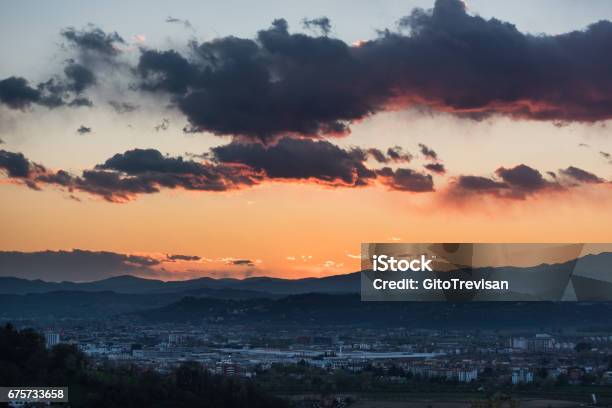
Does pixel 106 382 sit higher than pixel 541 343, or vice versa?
pixel 541 343

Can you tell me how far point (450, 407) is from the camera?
56344 mm

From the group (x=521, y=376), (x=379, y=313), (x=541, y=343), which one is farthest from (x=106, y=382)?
(x=379, y=313)

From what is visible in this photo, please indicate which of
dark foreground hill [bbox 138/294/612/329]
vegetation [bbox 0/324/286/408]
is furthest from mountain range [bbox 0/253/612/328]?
vegetation [bbox 0/324/286/408]

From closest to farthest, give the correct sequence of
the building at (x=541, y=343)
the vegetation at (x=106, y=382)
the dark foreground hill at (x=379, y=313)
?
the vegetation at (x=106, y=382) < the building at (x=541, y=343) < the dark foreground hill at (x=379, y=313)

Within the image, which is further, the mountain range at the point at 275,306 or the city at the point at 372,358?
the mountain range at the point at 275,306

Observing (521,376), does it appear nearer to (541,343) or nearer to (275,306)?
(541,343)

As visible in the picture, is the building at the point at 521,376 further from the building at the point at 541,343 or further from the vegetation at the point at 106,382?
the vegetation at the point at 106,382

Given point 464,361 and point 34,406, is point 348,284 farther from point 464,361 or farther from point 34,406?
point 34,406

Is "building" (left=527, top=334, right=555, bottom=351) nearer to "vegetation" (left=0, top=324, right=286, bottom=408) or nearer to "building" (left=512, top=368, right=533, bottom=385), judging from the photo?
"building" (left=512, top=368, right=533, bottom=385)

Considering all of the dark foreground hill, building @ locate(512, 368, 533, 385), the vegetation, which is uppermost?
the dark foreground hill

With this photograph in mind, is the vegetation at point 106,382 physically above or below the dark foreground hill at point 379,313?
below

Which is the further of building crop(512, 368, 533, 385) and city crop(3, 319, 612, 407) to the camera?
building crop(512, 368, 533, 385)

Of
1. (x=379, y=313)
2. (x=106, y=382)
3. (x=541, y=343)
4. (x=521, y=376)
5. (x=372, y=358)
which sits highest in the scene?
(x=379, y=313)

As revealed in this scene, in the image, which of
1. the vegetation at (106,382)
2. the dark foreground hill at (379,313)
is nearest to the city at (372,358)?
the dark foreground hill at (379,313)
